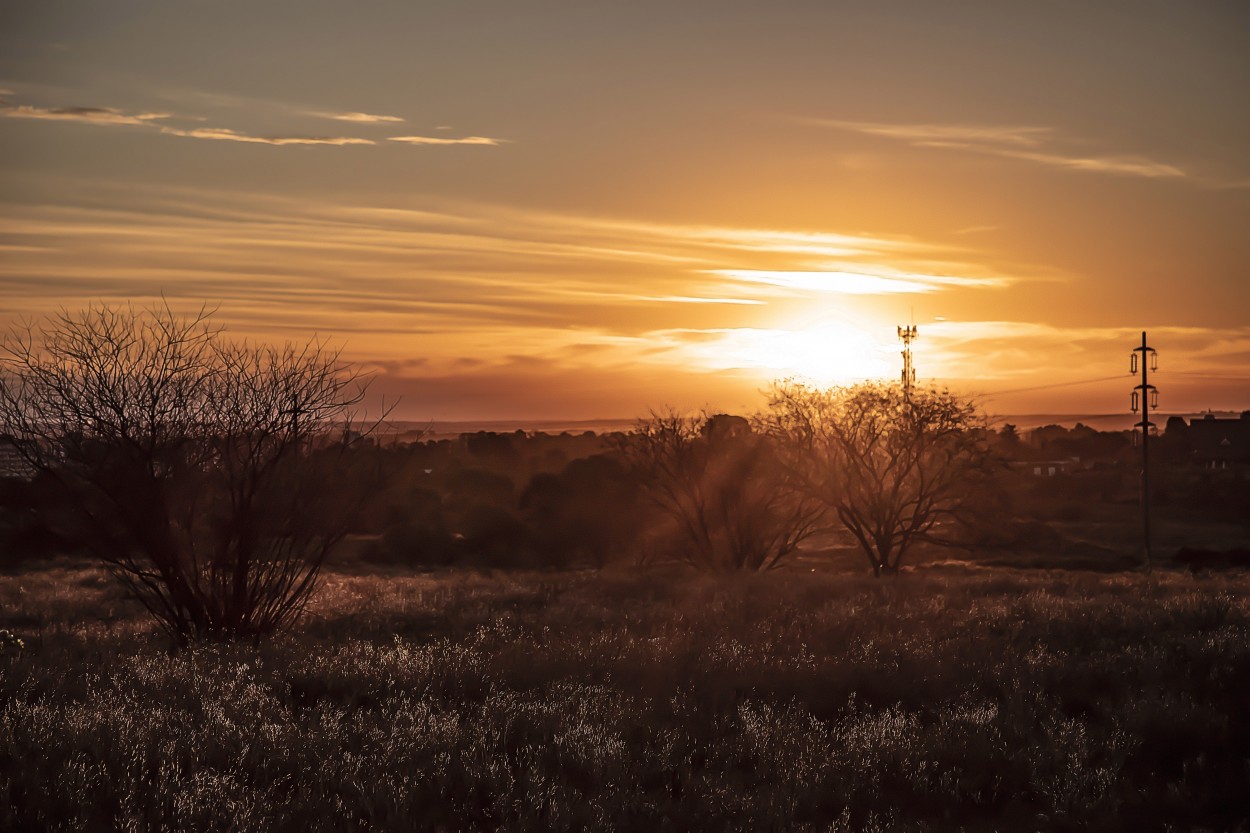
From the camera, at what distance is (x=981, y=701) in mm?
11750

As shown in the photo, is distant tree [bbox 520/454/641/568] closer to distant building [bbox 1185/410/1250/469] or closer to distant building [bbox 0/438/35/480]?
distant building [bbox 0/438/35/480]

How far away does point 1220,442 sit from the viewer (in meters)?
154

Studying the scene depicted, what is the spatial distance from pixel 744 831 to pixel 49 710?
21.3ft

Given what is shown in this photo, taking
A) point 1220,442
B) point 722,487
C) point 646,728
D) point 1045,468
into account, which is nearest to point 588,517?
point 722,487

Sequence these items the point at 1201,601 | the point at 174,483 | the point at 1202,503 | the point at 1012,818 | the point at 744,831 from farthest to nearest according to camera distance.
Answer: the point at 1202,503 → the point at 1201,601 → the point at 174,483 → the point at 1012,818 → the point at 744,831

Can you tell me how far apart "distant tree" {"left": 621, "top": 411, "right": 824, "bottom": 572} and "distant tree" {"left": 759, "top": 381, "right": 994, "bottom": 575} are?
2.94 ft

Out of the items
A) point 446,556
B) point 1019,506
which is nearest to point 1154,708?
point 446,556

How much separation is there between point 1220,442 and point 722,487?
141057mm

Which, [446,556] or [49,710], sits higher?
[49,710]

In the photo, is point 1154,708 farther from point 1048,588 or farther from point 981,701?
point 1048,588

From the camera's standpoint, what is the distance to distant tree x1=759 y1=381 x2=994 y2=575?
37.7m

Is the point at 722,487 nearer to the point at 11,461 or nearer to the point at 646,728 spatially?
the point at 11,461

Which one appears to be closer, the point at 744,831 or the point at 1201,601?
the point at 744,831

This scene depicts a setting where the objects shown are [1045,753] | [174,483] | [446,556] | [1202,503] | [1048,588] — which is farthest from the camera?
[1202,503]
